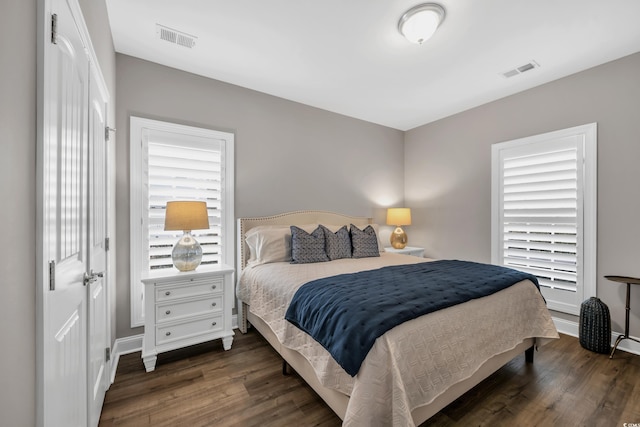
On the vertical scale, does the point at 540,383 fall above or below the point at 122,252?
below

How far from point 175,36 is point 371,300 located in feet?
8.77

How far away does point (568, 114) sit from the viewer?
3.05 metres

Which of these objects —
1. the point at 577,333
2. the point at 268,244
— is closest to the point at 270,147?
the point at 268,244

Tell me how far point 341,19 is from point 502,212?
9.87ft

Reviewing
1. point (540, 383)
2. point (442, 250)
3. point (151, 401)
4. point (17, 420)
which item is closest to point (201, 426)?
point (151, 401)

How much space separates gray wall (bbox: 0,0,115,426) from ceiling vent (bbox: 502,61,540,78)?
3.67 m

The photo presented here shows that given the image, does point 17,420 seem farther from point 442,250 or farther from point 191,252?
point 442,250

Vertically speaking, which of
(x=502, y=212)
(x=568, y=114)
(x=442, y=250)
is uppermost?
(x=568, y=114)

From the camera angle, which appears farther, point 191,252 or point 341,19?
point 191,252

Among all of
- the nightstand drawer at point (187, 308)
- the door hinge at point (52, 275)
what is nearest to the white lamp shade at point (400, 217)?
the nightstand drawer at point (187, 308)

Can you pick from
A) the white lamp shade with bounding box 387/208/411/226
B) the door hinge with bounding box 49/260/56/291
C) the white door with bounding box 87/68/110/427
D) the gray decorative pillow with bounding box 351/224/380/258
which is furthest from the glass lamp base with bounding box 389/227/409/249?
the door hinge with bounding box 49/260/56/291

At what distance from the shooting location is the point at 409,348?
4.66ft

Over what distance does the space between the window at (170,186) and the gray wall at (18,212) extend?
2.05 metres

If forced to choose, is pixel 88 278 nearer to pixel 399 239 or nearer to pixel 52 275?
pixel 52 275
